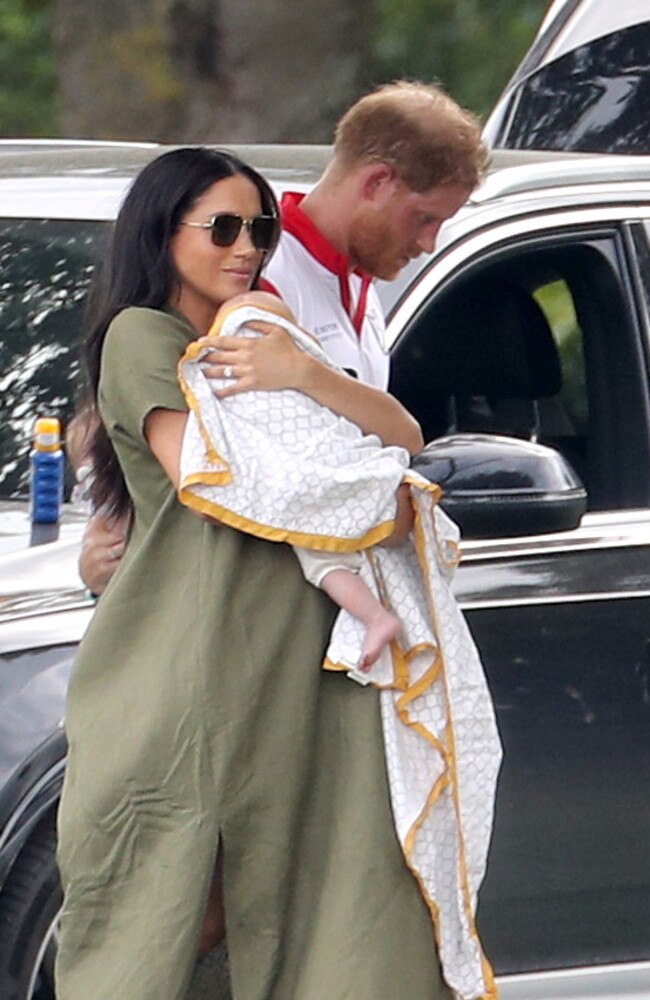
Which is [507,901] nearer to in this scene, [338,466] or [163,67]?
[338,466]

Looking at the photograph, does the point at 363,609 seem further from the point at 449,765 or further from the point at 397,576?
the point at 449,765

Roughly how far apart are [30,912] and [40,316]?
1.14m

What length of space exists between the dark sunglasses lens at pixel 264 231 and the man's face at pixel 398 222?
0.42 meters

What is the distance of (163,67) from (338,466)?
728 cm

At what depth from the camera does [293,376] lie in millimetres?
3242

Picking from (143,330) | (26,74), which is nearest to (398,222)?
(143,330)

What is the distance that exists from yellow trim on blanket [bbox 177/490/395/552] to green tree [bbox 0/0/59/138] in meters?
12.3

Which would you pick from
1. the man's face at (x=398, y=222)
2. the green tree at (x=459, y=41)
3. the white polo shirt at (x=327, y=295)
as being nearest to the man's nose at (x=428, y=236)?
the man's face at (x=398, y=222)

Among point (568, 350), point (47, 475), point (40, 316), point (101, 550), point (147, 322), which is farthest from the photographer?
point (568, 350)

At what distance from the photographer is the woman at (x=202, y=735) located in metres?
3.25

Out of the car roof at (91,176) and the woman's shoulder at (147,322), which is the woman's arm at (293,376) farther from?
the car roof at (91,176)

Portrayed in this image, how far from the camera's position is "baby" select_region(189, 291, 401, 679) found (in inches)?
128

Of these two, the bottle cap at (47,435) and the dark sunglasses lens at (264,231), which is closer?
the dark sunglasses lens at (264,231)

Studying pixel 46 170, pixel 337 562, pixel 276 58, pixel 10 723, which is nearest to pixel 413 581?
pixel 337 562
